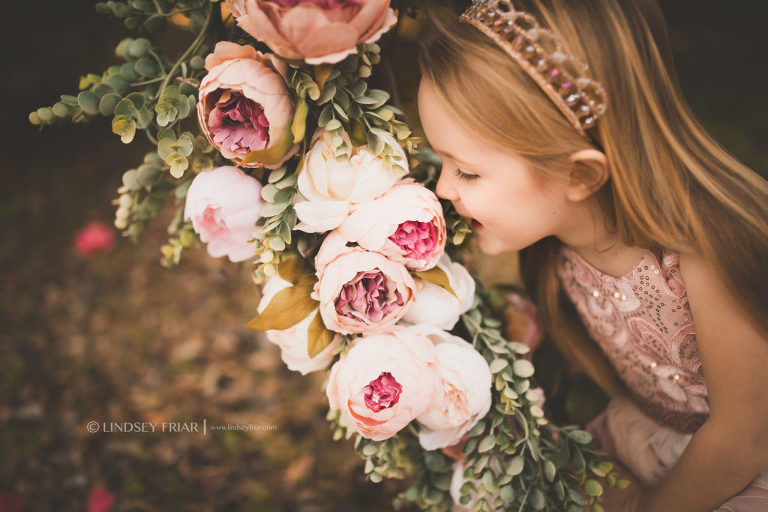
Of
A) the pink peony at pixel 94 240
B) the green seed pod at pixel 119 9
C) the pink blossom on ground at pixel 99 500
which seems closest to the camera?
the green seed pod at pixel 119 9

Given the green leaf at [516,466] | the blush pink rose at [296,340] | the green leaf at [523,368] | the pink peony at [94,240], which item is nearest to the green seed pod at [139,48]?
the blush pink rose at [296,340]

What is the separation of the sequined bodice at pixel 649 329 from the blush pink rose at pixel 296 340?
57 centimetres

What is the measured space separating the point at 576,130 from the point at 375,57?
33 centimetres

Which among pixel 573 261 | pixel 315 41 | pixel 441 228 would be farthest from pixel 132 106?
pixel 573 261

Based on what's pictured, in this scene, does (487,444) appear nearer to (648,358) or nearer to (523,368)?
(523,368)

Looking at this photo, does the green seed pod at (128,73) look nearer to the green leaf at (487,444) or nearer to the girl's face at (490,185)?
the girl's face at (490,185)

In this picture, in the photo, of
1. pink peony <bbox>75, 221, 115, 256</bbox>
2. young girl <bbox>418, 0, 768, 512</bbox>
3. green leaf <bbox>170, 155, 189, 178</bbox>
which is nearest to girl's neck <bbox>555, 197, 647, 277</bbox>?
young girl <bbox>418, 0, 768, 512</bbox>

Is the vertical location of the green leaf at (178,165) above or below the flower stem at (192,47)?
below

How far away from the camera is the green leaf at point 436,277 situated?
2.77 feet

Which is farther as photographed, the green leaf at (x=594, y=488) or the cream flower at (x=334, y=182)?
the green leaf at (x=594, y=488)

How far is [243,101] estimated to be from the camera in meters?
0.76

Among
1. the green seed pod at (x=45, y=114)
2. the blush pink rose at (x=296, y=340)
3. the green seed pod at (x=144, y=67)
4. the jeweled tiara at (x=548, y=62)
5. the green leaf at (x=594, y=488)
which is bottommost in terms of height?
the green leaf at (x=594, y=488)

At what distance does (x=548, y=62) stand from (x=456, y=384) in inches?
19.8

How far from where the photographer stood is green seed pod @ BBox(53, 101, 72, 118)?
0.79m
